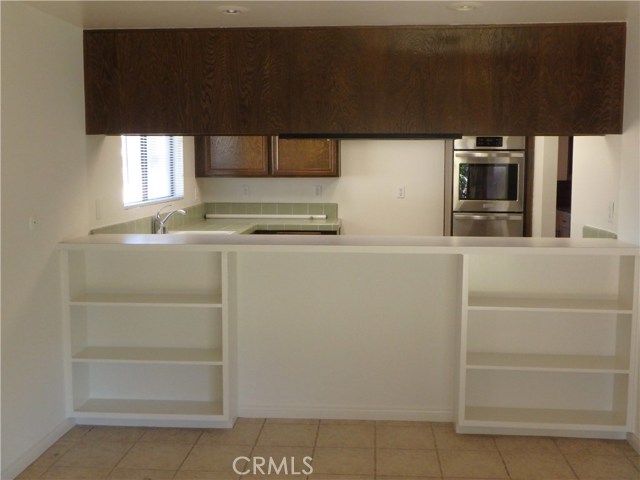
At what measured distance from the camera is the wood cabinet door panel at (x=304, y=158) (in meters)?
6.40

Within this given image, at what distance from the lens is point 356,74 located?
12.9 feet

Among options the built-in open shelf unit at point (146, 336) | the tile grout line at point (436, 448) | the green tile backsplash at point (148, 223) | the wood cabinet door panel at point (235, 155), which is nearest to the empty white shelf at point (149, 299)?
the built-in open shelf unit at point (146, 336)

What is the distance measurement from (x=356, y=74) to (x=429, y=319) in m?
1.38

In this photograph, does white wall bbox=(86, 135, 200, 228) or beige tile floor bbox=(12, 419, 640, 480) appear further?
white wall bbox=(86, 135, 200, 228)

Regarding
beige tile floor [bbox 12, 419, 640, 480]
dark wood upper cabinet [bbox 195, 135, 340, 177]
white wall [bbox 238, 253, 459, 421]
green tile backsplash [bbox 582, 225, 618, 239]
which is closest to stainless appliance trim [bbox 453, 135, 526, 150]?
dark wood upper cabinet [bbox 195, 135, 340, 177]

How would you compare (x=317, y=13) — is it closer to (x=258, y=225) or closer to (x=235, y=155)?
(x=258, y=225)

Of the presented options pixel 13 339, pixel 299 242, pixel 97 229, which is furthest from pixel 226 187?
pixel 13 339

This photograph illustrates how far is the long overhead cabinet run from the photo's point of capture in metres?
3.86

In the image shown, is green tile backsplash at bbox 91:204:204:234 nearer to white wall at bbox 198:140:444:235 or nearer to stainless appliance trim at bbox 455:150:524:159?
white wall at bbox 198:140:444:235

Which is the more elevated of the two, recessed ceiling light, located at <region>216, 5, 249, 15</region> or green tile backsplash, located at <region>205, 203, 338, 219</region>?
recessed ceiling light, located at <region>216, 5, 249, 15</region>

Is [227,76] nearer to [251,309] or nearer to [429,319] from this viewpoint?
[251,309]

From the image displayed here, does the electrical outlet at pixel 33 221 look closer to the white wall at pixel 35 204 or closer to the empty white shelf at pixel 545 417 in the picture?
the white wall at pixel 35 204

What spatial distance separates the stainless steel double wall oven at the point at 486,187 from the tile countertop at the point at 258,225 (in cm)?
111

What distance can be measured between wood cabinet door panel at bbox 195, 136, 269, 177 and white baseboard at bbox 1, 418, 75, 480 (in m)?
3.00
